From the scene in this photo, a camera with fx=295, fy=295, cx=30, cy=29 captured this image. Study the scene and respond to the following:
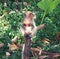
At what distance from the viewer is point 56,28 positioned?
166 inches

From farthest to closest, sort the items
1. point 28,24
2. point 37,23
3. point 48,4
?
point 37,23
point 48,4
point 28,24

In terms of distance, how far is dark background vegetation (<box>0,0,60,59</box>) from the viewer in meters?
3.87

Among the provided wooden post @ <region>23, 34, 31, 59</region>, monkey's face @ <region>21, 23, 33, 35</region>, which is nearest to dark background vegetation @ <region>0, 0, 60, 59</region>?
wooden post @ <region>23, 34, 31, 59</region>

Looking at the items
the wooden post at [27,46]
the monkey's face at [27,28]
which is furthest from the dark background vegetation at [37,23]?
the monkey's face at [27,28]

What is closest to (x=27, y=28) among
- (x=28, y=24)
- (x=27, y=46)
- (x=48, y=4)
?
(x=28, y=24)

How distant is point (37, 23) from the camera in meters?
4.31

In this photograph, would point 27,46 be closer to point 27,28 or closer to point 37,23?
point 27,28

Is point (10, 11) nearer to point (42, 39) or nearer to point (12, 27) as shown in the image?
point (12, 27)

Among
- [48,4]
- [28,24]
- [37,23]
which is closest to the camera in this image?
[28,24]

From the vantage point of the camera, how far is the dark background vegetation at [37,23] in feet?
12.7

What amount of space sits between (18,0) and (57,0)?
1.27 meters

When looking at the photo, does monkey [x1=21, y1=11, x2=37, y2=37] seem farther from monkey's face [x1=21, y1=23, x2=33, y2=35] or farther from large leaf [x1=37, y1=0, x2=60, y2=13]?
large leaf [x1=37, y1=0, x2=60, y2=13]

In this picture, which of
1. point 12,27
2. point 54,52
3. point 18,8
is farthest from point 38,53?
point 18,8

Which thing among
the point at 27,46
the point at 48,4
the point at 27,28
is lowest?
the point at 27,46
